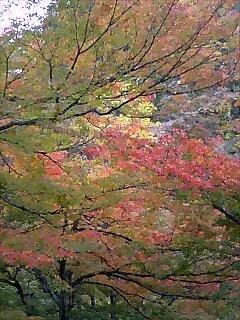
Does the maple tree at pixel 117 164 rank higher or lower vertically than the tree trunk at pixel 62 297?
higher

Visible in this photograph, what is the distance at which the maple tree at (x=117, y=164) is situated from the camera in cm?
459

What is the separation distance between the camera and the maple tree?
459 cm

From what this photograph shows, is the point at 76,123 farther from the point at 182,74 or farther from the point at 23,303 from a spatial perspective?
the point at 23,303

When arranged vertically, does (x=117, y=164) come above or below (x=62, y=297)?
above

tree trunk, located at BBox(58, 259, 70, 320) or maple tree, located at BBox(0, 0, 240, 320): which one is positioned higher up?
maple tree, located at BBox(0, 0, 240, 320)

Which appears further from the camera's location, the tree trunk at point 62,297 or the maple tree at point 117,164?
the tree trunk at point 62,297

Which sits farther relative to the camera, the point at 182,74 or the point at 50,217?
the point at 50,217

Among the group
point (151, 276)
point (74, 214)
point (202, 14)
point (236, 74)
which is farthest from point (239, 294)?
point (202, 14)

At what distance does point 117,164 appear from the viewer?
598 centimetres

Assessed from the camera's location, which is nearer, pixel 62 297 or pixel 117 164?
pixel 117 164

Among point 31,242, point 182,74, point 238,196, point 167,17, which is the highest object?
point 167,17

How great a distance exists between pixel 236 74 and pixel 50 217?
288cm

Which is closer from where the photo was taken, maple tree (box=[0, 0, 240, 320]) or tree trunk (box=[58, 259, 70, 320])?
maple tree (box=[0, 0, 240, 320])

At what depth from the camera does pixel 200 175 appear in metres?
5.68
